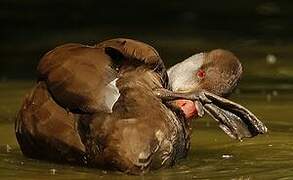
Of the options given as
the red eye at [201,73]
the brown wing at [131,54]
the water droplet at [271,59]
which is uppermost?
the brown wing at [131,54]

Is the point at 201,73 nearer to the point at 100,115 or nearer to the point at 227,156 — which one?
the point at 227,156

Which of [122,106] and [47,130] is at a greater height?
[122,106]

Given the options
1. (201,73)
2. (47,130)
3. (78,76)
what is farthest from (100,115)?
(201,73)

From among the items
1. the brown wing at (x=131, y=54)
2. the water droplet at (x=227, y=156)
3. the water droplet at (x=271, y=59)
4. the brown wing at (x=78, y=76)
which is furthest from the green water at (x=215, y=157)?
the water droplet at (x=271, y=59)

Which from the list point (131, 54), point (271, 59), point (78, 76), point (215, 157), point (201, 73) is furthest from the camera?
point (271, 59)

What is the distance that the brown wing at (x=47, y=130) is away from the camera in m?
5.27

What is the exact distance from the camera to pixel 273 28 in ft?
45.1

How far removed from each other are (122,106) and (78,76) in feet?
0.87

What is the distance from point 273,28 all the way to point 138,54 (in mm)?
8495

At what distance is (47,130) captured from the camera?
5.35 metres

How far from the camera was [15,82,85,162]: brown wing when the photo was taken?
17.3ft

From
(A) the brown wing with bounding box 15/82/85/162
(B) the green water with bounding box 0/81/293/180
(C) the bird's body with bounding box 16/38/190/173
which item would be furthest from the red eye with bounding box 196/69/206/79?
(A) the brown wing with bounding box 15/82/85/162

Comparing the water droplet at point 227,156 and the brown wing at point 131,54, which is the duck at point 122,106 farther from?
the water droplet at point 227,156

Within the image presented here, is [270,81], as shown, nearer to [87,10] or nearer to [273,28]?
[273,28]
